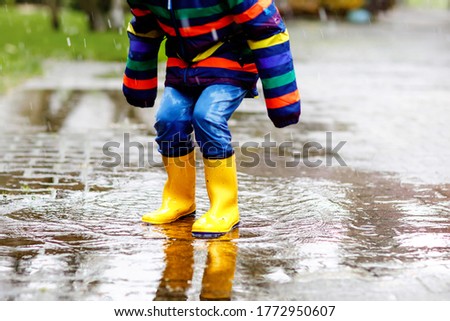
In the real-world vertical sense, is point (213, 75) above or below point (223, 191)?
above

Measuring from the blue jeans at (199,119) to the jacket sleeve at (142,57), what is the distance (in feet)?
0.79

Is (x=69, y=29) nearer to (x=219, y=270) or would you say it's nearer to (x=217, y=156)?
(x=217, y=156)

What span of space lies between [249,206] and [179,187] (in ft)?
1.59

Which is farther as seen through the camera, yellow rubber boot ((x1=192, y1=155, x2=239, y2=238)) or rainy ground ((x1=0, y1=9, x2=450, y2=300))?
yellow rubber boot ((x1=192, y1=155, x2=239, y2=238))

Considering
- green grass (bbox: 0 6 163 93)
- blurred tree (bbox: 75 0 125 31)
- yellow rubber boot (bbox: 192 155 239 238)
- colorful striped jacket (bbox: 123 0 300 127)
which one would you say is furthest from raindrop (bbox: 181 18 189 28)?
blurred tree (bbox: 75 0 125 31)

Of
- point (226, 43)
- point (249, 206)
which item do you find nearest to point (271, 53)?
point (226, 43)

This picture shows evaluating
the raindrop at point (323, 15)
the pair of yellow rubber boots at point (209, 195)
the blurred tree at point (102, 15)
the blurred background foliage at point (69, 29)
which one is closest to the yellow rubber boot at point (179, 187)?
the pair of yellow rubber boots at point (209, 195)

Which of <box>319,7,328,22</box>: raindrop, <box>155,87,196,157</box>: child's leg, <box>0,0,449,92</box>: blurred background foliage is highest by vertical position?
<box>155,87,196,157</box>: child's leg

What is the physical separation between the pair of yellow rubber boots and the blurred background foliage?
6.57 m

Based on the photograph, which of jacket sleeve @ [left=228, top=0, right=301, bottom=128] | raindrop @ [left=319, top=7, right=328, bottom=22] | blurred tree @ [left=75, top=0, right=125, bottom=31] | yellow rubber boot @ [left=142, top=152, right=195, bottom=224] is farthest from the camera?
raindrop @ [left=319, top=7, right=328, bottom=22]

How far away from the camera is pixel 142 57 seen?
16.0ft

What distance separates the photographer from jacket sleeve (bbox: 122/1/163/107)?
4742 millimetres

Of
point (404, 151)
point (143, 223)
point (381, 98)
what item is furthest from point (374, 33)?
point (143, 223)

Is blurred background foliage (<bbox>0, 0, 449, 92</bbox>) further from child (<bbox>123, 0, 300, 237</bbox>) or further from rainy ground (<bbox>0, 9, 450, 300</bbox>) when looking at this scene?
child (<bbox>123, 0, 300, 237</bbox>)
